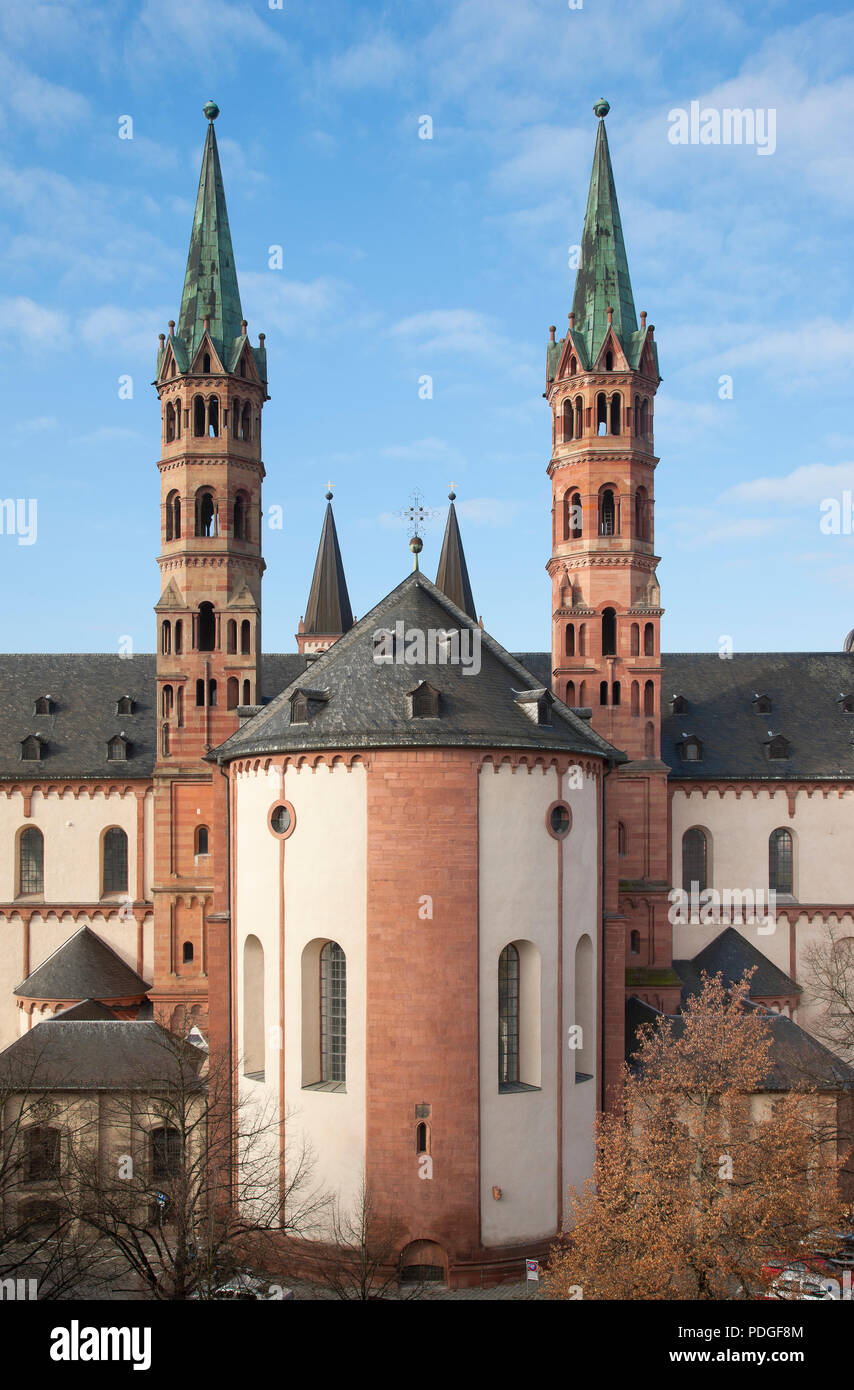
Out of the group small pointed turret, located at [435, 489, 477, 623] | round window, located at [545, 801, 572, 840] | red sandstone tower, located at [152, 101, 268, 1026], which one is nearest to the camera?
round window, located at [545, 801, 572, 840]

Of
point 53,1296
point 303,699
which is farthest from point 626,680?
point 53,1296

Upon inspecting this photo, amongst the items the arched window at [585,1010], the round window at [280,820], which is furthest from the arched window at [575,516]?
the round window at [280,820]

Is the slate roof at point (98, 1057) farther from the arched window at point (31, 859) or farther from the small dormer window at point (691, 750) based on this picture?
the small dormer window at point (691, 750)

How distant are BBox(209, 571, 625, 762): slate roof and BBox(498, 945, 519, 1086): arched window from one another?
6869 millimetres

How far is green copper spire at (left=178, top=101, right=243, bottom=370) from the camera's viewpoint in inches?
2169

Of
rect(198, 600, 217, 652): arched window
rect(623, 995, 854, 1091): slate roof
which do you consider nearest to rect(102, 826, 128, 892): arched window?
rect(198, 600, 217, 652): arched window

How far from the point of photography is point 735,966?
57062 mm

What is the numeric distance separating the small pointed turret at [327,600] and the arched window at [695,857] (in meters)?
34.6

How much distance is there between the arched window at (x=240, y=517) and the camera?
54969 millimetres

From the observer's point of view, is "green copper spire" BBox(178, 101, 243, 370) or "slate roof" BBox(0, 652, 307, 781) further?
"slate roof" BBox(0, 652, 307, 781)

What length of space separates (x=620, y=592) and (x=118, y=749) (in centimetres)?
2599

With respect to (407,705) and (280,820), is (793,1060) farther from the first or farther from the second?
(280,820)

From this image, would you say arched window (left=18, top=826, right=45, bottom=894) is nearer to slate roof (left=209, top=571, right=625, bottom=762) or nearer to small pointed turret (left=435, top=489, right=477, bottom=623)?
slate roof (left=209, top=571, right=625, bottom=762)
